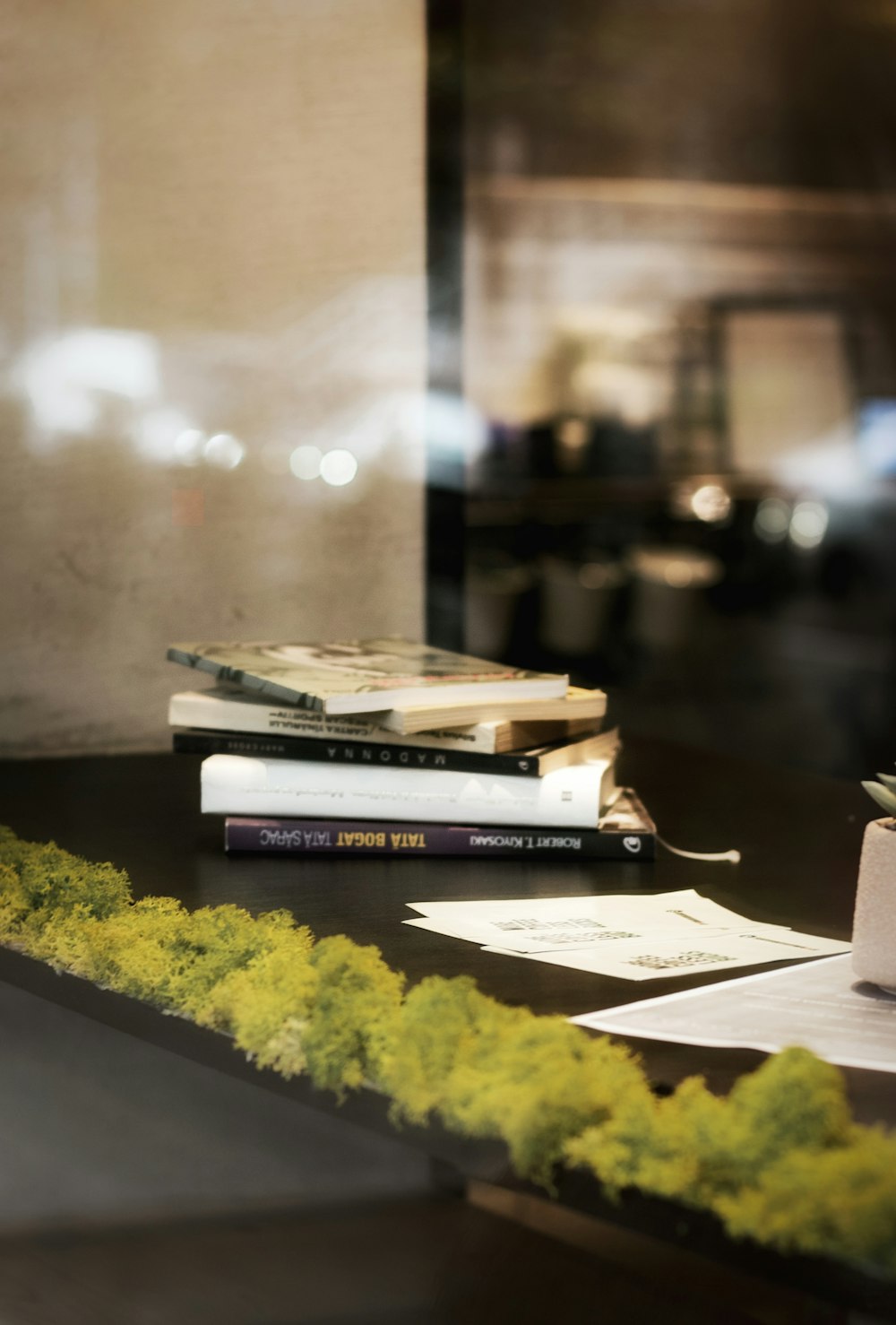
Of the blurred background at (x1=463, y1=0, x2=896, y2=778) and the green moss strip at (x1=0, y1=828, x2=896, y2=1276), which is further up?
the blurred background at (x1=463, y1=0, x2=896, y2=778)

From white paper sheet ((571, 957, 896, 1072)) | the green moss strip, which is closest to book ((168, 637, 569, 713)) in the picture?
the green moss strip

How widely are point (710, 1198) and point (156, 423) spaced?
3.82 ft

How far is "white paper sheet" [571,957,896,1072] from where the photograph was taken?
667 mm

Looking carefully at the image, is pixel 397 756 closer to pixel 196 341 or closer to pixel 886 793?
pixel 886 793

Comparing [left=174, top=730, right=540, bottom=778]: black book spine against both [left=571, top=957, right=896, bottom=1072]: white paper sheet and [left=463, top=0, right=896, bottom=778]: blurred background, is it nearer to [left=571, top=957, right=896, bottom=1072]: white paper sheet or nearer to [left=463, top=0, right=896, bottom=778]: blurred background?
[left=571, top=957, right=896, bottom=1072]: white paper sheet

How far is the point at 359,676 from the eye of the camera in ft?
3.67

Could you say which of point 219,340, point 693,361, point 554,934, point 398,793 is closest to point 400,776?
point 398,793

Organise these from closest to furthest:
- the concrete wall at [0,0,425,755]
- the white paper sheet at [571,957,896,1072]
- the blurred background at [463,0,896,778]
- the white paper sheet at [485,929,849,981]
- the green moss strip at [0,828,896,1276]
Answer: the green moss strip at [0,828,896,1276] → the white paper sheet at [571,957,896,1072] → the white paper sheet at [485,929,849,981] → the concrete wall at [0,0,425,755] → the blurred background at [463,0,896,778]

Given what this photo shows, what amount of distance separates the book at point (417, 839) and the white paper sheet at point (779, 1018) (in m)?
0.30

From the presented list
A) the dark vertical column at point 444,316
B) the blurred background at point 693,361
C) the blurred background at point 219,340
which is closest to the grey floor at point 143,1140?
the blurred background at point 219,340

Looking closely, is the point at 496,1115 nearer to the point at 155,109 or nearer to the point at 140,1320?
the point at 140,1320

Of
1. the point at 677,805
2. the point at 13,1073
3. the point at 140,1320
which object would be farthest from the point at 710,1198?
the point at 677,805

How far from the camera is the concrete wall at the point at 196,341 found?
57.3 inches

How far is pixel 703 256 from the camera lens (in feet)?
13.4
